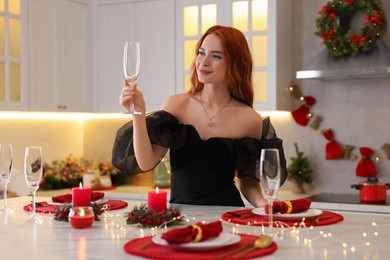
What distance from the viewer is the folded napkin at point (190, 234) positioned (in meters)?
1.45

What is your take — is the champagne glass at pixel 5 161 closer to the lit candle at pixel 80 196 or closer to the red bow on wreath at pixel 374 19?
the lit candle at pixel 80 196

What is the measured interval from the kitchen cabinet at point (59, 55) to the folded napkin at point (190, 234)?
10.1 feet

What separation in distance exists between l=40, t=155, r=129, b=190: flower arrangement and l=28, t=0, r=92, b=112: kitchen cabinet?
439 mm

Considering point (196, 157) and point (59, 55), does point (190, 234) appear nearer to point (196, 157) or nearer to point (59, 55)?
point (196, 157)

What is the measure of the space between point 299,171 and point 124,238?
2839 millimetres

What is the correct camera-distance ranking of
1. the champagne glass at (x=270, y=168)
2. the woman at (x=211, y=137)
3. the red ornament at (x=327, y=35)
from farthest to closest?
1. the red ornament at (x=327, y=35)
2. the woman at (x=211, y=137)
3. the champagne glass at (x=270, y=168)

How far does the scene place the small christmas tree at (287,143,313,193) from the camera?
4.38 m

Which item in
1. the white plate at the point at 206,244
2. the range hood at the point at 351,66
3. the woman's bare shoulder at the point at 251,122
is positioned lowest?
the white plate at the point at 206,244

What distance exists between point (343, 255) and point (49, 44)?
349cm

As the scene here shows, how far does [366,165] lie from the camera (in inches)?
168

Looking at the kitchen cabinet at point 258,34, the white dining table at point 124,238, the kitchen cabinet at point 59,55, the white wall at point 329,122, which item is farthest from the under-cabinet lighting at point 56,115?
the white dining table at point 124,238

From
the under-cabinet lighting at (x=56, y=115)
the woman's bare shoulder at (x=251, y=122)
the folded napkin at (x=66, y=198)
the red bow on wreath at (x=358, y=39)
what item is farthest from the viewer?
the under-cabinet lighting at (x=56, y=115)

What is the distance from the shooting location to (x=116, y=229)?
1.83m

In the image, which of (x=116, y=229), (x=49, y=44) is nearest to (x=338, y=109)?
(x=49, y=44)
